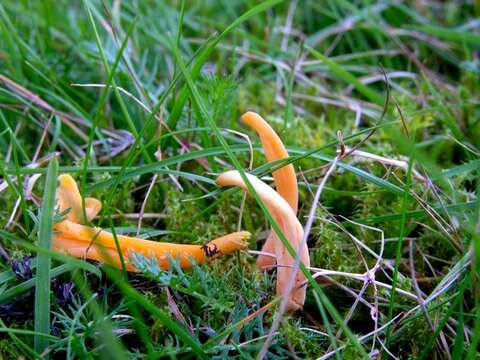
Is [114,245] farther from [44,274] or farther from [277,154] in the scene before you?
[277,154]

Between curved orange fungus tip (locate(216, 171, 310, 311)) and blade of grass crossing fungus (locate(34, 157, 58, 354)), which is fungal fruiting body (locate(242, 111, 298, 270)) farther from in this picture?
blade of grass crossing fungus (locate(34, 157, 58, 354))

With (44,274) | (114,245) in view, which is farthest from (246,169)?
(44,274)

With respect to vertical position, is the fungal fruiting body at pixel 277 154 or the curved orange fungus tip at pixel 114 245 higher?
the fungal fruiting body at pixel 277 154

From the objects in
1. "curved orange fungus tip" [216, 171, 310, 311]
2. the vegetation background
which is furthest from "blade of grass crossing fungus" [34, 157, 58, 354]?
"curved orange fungus tip" [216, 171, 310, 311]

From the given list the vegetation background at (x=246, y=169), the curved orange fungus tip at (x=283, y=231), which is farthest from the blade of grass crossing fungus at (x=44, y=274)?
the curved orange fungus tip at (x=283, y=231)

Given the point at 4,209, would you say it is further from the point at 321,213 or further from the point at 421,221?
the point at 421,221

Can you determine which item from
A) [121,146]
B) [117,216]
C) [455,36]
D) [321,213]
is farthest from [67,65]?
[455,36]

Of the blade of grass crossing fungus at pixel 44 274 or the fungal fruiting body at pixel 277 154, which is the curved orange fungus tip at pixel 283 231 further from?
the blade of grass crossing fungus at pixel 44 274
